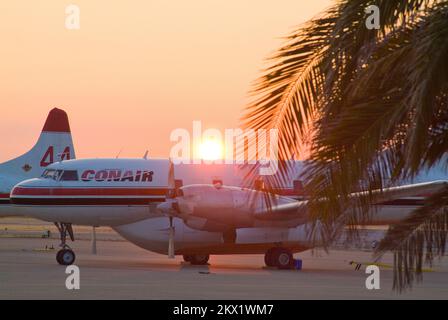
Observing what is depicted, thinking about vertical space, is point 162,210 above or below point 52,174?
below

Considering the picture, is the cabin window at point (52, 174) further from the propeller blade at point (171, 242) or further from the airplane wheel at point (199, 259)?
the airplane wheel at point (199, 259)

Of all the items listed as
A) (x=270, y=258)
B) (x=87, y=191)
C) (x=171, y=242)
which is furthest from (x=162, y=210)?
(x=270, y=258)

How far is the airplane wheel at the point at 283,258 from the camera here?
31.6 meters

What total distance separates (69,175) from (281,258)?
746 cm

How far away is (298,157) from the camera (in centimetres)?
1010

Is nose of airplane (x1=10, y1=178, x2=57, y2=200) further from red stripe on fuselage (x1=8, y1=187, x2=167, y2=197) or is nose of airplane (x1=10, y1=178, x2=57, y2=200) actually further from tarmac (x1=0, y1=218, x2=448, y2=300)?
tarmac (x1=0, y1=218, x2=448, y2=300)

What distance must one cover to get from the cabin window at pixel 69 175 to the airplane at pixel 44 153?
47.4ft

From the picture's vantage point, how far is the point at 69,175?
1284 inches

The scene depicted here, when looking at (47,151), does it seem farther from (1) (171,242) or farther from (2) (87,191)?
(1) (171,242)

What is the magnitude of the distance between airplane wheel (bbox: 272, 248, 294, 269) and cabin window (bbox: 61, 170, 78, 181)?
6.98m

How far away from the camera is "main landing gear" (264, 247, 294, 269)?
104ft

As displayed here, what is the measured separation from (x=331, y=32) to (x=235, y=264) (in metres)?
25.4
